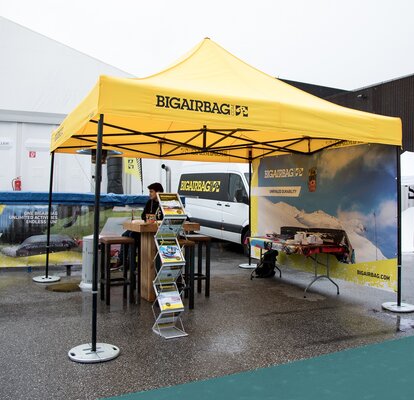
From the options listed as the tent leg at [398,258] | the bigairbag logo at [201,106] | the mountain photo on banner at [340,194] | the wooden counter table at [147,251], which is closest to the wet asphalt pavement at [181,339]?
the tent leg at [398,258]

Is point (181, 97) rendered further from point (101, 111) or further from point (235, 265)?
point (235, 265)

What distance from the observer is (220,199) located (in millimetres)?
11656

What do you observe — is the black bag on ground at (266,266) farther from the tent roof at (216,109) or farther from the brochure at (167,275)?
the brochure at (167,275)

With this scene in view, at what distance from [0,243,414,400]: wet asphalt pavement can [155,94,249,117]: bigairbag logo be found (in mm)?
2394

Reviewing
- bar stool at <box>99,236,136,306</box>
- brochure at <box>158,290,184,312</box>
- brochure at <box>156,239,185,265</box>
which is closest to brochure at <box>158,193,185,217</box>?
brochure at <box>156,239,185,265</box>

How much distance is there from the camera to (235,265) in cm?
993

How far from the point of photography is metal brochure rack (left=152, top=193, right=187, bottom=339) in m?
4.88

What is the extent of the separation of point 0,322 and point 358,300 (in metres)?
4.86

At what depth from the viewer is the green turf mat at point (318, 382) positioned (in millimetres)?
3465

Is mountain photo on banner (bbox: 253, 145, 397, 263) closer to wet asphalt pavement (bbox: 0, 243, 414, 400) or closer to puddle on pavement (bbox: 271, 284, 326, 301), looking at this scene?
puddle on pavement (bbox: 271, 284, 326, 301)

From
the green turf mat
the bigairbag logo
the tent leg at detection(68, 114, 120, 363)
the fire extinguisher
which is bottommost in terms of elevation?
the green turf mat

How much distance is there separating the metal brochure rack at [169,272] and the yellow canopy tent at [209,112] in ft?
2.45

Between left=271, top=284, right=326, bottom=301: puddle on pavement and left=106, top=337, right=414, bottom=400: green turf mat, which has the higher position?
left=271, top=284, right=326, bottom=301: puddle on pavement

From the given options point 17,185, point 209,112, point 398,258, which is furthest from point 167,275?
point 17,185
